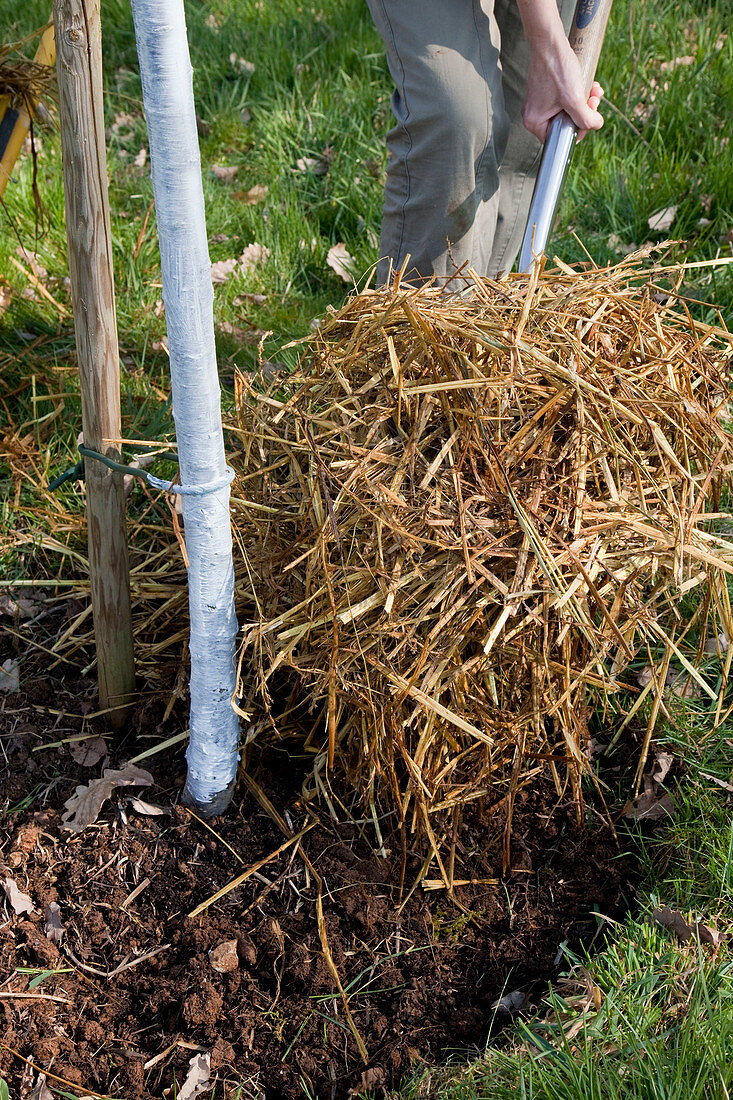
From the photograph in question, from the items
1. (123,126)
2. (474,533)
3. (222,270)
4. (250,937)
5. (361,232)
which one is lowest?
(250,937)

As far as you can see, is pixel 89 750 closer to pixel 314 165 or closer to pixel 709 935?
pixel 709 935

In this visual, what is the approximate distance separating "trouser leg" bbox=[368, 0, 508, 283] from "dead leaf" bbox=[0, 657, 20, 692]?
4.93ft

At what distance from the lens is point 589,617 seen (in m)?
1.85

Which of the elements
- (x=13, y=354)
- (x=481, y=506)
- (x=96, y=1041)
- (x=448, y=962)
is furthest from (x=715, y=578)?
(x=13, y=354)

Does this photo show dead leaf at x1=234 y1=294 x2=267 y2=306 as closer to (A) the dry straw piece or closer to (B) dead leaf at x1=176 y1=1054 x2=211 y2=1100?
(A) the dry straw piece

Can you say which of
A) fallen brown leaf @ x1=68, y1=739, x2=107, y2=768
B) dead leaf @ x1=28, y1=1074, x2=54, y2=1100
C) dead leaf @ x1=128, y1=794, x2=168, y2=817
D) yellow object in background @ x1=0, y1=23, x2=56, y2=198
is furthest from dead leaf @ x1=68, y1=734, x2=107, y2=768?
yellow object in background @ x1=0, y1=23, x2=56, y2=198

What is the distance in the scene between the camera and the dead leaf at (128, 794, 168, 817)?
80.8 inches

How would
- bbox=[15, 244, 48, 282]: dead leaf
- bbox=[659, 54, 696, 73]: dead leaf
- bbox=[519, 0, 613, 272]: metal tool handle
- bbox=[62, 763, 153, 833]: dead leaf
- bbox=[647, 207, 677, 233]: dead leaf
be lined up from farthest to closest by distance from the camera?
1. bbox=[659, 54, 696, 73]: dead leaf
2. bbox=[647, 207, 677, 233]: dead leaf
3. bbox=[15, 244, 48, 282]: dead leaf
4. bbox=[519, 0, 613, 272]: metal tool handle
5. bbox=[62, 763, 153, 833]: dead leaf

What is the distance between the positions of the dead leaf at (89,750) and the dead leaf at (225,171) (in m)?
3.02

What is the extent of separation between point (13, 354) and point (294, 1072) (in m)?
2.62

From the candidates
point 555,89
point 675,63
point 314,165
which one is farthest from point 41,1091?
point 675,63

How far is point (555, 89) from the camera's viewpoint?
2283 millimetres

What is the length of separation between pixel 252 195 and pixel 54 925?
3312 mm

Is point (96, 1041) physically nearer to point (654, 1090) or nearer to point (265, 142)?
point (654, 1090)
